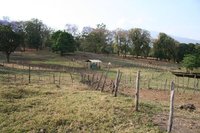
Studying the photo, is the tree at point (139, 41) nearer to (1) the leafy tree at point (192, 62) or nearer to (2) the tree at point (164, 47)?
(2) the tree at point (164, 47)

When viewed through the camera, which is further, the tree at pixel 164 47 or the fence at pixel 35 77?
the tree at pixel 164 47

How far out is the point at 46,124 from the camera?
13.4m

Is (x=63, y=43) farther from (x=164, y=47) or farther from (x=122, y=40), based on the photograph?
(x=164, y=47)

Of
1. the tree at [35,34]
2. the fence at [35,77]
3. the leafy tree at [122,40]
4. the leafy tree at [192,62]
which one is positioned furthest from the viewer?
the leafy tree at [122,40]

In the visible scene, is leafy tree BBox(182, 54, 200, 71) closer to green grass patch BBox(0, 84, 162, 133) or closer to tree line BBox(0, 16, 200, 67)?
tree line BBox(0, 16, 200, 67)

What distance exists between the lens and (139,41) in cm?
8756

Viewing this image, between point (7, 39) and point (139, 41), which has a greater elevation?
point (139, 41)

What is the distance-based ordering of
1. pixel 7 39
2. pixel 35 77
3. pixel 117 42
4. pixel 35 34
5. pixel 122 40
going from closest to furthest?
pixel 35 77, pixel 7 39, pixel 35 34, pixel 122 40, pixel 117 42

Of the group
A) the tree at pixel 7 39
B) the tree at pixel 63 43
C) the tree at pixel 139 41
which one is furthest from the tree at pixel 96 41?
the tree at pixel 7 39

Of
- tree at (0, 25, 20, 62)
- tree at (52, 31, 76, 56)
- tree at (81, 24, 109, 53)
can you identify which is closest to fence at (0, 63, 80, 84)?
tree at (0, 25, 20, 62)

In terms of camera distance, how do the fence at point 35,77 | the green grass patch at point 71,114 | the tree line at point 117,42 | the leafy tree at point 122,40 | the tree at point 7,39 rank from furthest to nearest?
the leafy tree at point 122,40 < the tree line at point 117,42 < the tree at point 7,39 < the fence at point 35,77 < the green grass patch at point 71,114

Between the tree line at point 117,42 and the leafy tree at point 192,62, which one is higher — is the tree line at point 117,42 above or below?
above

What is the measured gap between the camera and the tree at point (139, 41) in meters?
87.8

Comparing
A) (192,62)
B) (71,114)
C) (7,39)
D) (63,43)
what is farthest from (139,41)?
(71,114)
